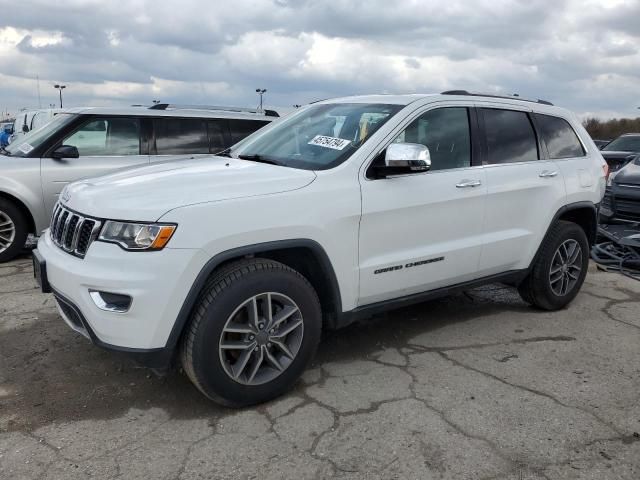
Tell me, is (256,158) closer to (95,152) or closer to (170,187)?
(170,187)

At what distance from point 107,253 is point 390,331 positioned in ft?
7.74

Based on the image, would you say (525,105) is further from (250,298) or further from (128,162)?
(128,162)

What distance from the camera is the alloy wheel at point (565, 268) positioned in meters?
4.78

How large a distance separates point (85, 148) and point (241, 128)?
1.97m

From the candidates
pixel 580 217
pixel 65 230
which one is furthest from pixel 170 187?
pixel 580 217

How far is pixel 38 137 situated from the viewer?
6.64 metres

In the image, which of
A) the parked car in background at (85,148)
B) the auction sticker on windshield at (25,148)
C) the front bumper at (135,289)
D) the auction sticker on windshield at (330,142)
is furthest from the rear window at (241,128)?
the front bumper at (135,289)

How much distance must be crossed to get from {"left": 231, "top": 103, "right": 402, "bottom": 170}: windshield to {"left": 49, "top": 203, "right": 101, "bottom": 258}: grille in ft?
4.02

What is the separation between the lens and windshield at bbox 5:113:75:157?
6531mm

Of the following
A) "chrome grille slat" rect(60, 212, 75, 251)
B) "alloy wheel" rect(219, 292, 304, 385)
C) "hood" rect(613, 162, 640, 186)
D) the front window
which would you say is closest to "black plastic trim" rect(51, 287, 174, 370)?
"alloy wheel" rect(219, 292, 304, 385)

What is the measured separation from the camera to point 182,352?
299 centimetres

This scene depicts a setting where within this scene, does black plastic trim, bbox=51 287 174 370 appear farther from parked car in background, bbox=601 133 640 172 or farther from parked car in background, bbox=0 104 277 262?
parked car in background, bbox=601 133 640 172

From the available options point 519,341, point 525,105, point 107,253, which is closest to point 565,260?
point 519,341

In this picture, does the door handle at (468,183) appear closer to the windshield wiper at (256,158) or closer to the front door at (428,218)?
the front door at (428,218)
